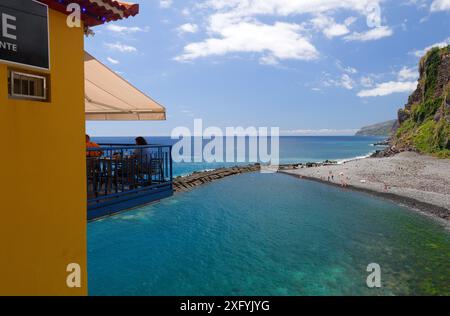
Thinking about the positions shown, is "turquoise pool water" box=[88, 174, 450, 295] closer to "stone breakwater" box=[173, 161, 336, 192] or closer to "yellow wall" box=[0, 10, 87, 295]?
"stone breakwater" box=[173, 161, 336, 192]

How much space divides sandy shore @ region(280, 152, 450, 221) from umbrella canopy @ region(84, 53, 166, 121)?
84.7 ft

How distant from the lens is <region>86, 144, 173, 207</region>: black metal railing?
6.98 m

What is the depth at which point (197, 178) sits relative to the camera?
45.2 m

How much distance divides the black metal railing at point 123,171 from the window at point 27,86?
89.0 inches

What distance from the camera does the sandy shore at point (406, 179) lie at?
2800cm

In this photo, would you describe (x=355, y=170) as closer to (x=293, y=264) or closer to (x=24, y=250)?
(x=293, y=264)

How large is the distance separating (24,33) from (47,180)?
2.18 metres

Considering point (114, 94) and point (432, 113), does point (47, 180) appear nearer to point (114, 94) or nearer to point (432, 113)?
point (114, 94)

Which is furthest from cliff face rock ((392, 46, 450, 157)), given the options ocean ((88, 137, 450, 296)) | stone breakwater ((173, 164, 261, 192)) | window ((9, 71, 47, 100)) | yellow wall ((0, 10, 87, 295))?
window ((9, 71, 47, 100))

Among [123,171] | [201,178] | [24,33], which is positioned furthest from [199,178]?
[24,33]

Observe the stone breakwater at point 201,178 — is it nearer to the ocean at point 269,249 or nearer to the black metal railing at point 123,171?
the ocean at point 269,249

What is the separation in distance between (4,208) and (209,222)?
21642 millimetres

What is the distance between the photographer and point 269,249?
61.3ft

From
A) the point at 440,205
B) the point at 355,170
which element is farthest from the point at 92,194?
the point at 355,170
